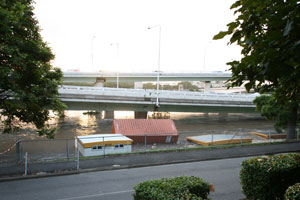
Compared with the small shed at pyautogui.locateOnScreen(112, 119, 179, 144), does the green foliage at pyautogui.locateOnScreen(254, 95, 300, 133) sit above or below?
above

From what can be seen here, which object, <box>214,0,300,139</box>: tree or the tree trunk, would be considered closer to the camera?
<box>214,0,300,139</box>: tree

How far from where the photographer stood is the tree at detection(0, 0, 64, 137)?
10.2 metres

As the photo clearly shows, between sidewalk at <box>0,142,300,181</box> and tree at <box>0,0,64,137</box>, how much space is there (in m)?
2.18

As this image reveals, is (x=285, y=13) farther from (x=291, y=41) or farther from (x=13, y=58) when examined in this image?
(x=13, y=58)

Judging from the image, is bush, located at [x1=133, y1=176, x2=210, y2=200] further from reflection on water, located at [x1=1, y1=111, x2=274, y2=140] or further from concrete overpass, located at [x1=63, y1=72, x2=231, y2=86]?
concrete overpass, located at [x1=63, y1=72, x2=231, y2=86]

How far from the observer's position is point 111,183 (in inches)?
440

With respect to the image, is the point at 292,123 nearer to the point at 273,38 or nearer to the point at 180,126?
the point at 180,126

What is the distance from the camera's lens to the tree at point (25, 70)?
10180 mm

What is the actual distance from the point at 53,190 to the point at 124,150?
7856 millimetres

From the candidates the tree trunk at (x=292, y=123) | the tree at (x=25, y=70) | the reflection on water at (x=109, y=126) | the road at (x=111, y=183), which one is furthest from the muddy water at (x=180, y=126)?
the tree at (x=25, y=70)

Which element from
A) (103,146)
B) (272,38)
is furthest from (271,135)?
(272,38)

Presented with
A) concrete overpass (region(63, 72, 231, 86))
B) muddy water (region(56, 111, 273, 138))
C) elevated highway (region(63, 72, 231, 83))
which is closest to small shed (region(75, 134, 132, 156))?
muddy water (region(56, 111, 273, 138))

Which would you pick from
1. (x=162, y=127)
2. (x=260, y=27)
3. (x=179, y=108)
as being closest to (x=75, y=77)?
(x=179, y=108)

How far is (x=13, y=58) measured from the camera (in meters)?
10.2
